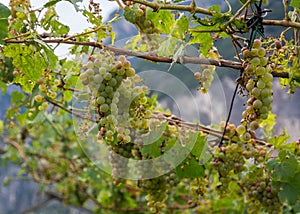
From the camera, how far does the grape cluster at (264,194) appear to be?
5.89 feet

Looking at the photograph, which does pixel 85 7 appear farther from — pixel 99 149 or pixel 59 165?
pixel 59 165

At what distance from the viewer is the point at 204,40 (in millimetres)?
1436

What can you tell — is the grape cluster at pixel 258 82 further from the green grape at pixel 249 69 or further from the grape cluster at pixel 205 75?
the grape cluster at pixel 205 75

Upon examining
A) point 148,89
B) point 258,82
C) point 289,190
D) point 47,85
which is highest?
point 47,85

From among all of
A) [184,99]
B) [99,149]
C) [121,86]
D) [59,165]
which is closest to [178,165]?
[184,99]

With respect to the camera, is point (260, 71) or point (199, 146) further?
point (199, 146)

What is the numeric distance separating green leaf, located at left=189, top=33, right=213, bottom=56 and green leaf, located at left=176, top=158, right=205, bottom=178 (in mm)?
534

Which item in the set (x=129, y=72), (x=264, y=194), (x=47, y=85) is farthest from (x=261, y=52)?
(x=47, y=85)

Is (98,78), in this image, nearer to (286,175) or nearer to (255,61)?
(255,61)

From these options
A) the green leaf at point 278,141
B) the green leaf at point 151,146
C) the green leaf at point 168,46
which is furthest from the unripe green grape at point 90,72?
the green leaf at point 278,141

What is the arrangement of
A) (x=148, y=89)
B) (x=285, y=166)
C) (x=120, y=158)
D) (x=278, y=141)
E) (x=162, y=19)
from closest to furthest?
(x=162, y=19)
(x=148, y=89)
(x=285, y=166)
(x=278, y=141)
(x=120, y=158)

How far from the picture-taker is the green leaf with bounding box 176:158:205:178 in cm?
183

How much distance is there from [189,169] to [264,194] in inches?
12.5

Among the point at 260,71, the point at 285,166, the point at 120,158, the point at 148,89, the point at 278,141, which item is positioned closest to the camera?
the point at 260,71
